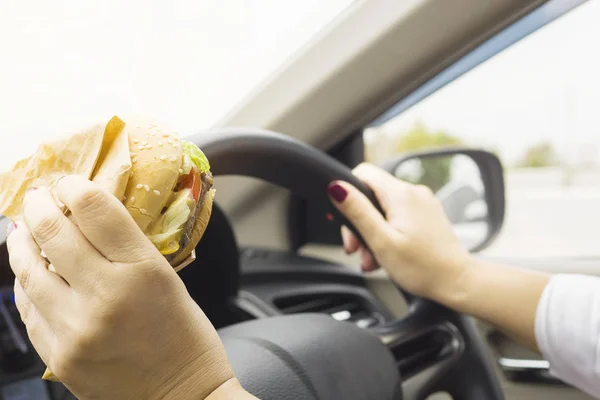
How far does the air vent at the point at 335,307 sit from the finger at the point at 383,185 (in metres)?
0.32

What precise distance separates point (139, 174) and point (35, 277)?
0.39 ft

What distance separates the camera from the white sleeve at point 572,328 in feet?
3.08

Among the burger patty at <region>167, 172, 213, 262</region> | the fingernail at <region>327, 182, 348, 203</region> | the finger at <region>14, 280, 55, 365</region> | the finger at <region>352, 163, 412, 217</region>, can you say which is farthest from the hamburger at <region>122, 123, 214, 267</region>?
the finger at <region>352, 163, 412, 217</region>

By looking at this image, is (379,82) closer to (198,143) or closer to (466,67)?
(466,67)

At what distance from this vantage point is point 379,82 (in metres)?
1.25

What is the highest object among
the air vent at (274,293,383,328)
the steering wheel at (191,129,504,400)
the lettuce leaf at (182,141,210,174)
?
the lettuce leaf at (182,141,210,174)

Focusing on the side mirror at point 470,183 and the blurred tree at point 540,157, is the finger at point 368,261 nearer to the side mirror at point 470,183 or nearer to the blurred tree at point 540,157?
the side mirror at point 470,183

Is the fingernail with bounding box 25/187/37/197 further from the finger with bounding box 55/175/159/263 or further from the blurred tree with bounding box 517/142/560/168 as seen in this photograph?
the blurred tree with bounding box 517/142/560/168

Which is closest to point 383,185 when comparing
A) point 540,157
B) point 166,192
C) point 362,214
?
point 362,214

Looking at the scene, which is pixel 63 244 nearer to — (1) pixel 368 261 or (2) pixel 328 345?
(2) pixel 328 345

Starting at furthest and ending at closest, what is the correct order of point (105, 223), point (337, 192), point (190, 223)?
point (337, 192), point (190, 223), point (105, 223)

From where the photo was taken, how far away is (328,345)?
2.61 feet

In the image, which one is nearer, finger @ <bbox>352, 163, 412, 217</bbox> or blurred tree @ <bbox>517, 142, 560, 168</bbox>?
finger @ <bbox>352, 163, 412, 217</bbox>

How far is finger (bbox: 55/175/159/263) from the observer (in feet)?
1.44
